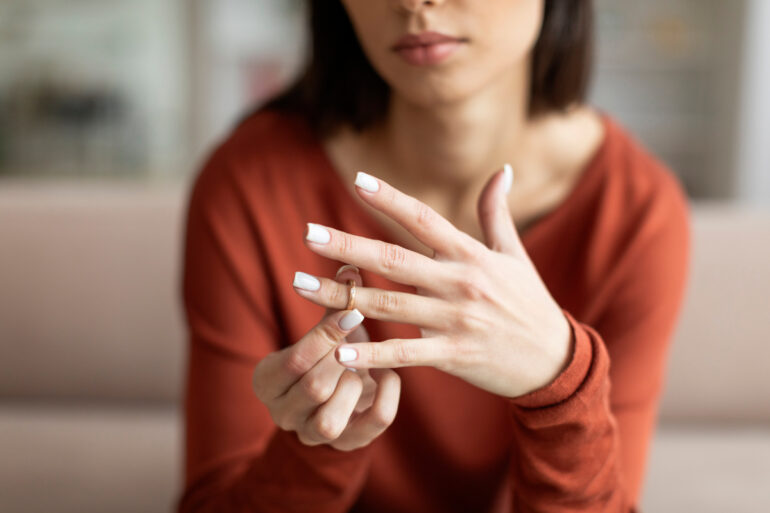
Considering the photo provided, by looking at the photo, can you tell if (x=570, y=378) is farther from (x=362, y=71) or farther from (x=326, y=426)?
(x=362, y=71)

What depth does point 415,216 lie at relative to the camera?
1.17 feet

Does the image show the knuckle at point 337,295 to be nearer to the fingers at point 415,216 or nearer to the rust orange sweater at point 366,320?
the fingers at point 415,216

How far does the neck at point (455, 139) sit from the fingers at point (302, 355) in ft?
Result: 0.70

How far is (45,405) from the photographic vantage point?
0.93 metres

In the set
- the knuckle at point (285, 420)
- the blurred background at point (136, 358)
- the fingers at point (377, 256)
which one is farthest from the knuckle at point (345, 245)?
the blurred background at point (136, 358)

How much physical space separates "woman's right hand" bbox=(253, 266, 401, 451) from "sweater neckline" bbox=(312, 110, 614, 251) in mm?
192

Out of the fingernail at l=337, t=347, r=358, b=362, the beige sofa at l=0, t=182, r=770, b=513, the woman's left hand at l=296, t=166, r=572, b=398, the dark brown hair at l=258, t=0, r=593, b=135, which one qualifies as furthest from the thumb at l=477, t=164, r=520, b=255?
the beige sofa at l=0, t=182, r=770, b=513

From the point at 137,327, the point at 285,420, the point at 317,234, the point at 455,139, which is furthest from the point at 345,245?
the point at 137,327

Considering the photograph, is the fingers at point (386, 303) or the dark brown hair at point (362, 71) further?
the dark brown hair at point (362, 71)

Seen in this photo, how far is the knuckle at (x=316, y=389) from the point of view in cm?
38

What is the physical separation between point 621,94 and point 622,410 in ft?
6.75

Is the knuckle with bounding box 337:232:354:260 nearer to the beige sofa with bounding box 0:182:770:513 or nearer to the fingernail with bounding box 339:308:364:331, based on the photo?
the fingernail with bounding box 339:308:364:331

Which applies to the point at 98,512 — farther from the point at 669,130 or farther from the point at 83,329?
the point at 669,130

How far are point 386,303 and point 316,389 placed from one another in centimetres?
6
